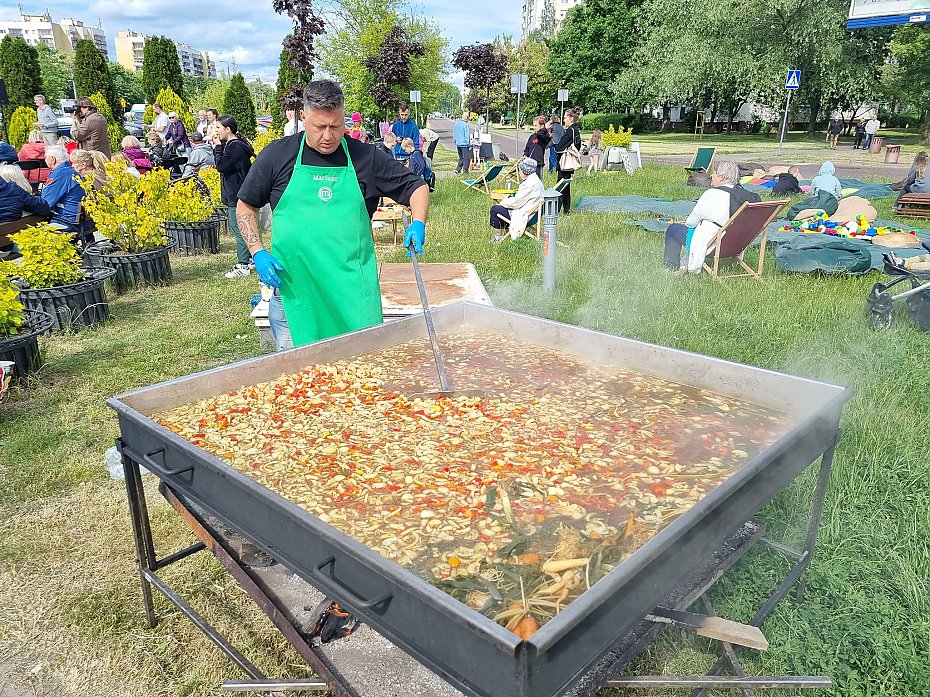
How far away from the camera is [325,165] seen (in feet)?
11.0

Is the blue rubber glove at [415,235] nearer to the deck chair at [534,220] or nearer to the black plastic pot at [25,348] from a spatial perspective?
the black plastic pot at [25,348]

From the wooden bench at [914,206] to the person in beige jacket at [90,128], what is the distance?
13.6 m

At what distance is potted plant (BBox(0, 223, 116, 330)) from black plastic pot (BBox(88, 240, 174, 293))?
49.7 inches

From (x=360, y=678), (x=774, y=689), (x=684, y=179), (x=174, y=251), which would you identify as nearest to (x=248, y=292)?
(x=174, y=251)

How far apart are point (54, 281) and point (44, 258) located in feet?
0.84

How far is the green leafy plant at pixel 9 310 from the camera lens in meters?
4.93

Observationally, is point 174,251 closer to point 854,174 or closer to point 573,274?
point 573,274

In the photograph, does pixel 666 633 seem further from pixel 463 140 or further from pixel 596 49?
pixel 596 49

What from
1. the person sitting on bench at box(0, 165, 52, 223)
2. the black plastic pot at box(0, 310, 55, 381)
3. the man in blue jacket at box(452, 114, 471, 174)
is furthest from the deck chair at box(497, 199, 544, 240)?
the man in blue jacket at box(452, 114, 471, 174)

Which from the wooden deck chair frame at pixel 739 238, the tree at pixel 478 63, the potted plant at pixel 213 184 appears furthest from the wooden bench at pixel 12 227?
the tree at pixel 478 63

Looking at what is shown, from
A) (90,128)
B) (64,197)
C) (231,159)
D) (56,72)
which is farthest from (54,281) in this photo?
(56,72)

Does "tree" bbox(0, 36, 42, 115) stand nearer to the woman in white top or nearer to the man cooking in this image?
the woman in white top

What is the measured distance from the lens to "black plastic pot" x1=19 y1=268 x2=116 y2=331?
619cm

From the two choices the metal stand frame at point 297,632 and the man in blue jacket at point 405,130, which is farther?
the man in blue jacket at point 405,130
